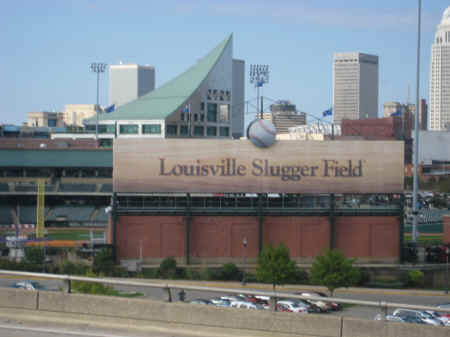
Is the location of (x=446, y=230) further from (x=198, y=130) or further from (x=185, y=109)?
(x=198, y=130)

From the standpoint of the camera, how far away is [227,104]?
10375 centimetres

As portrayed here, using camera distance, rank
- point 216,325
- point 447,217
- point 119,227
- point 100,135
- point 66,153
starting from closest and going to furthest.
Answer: point 216,325
point 119,227
point 447,217
point 66,153
point 100,135

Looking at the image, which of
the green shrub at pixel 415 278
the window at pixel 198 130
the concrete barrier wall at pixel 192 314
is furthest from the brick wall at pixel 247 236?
the window at pixel 198 130

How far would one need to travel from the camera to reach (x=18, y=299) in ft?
34.9

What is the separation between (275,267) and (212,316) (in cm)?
2709

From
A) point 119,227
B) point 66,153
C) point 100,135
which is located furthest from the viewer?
point 100,135

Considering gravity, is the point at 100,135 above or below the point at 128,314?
above

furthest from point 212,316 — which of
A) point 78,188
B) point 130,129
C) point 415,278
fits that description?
point 130,129

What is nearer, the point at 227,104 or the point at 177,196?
the point at 177,196

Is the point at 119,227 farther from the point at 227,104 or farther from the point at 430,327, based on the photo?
the point at 227,104

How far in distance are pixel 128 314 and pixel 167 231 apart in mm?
33856

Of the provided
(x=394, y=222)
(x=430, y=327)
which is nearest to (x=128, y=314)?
(x=430, y=327)

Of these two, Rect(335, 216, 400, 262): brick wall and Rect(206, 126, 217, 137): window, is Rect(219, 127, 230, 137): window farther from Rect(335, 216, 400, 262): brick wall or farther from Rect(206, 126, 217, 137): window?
Rect(335, 216, 400, 262): brick wall

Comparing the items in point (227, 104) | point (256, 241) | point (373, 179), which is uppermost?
point (227, 104)
